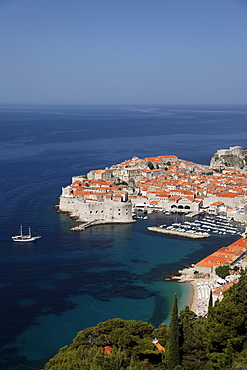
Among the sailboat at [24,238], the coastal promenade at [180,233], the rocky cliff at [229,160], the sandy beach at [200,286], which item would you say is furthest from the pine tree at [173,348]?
the rocky cliff at [229,160]

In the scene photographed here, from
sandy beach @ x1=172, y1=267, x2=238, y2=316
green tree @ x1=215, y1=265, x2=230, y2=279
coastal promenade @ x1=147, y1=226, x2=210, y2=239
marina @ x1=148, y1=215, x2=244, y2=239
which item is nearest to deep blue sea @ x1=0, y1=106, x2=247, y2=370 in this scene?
sandy beach @ x1=172, y1=267, x2=238, y2=316

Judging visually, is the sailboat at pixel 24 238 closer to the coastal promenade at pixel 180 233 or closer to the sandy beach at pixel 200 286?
the coastal promenade at pixel 180 233

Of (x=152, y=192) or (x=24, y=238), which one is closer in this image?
(x=24, y=238)

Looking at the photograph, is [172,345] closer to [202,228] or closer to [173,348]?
[173,348]

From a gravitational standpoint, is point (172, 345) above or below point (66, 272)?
above

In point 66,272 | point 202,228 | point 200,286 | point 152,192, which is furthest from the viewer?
point 152,192

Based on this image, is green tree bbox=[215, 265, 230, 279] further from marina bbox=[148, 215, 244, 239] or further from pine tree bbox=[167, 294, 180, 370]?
pine tree bbox=[167, 294, 180, 370]

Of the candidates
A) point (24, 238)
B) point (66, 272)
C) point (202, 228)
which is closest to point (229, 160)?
point (202, 228)
